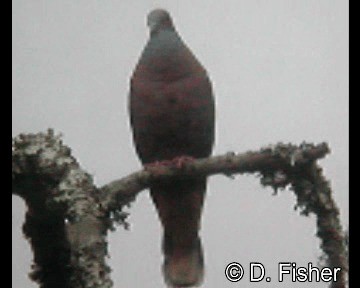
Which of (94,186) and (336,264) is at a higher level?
(94,186)

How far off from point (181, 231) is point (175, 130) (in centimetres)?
61

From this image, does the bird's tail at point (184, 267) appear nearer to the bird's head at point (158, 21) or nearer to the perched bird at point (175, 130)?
the perched bird at point (175, 130)

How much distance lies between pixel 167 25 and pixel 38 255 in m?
2.35

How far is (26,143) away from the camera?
3.23m

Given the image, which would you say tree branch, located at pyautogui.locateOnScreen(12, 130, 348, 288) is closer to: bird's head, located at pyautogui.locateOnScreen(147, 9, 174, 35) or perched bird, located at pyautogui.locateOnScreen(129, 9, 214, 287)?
perched bird, located at pyautogui.locateOnScreen(129, 9, 214, 287)

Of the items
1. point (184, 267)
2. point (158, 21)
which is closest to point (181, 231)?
point (184, 267)

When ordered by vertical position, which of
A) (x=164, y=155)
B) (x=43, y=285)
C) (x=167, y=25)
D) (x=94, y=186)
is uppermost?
(x=167, y=25)

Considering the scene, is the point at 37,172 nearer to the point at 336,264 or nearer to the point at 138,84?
the point at 336,264

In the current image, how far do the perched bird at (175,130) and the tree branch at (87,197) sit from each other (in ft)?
3.37

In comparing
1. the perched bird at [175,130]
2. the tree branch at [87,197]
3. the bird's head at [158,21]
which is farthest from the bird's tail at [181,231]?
the bird's head at [158,21]

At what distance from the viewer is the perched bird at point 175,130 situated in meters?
4.63
